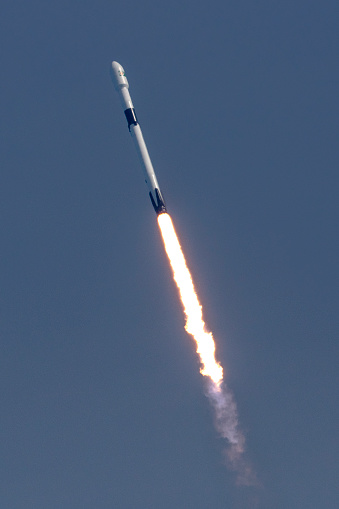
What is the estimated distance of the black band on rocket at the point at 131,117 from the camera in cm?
9500

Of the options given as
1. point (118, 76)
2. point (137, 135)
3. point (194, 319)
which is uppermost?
point (118, 76)

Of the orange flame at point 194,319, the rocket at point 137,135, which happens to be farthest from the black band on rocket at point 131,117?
the orange flame at point 194,319

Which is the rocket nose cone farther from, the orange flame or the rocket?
the orange flame

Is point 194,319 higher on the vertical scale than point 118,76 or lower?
lower

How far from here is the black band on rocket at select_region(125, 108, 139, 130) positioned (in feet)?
312

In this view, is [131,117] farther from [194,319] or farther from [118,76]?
[194,319]

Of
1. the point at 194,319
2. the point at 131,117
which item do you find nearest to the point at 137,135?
the point at 131,117

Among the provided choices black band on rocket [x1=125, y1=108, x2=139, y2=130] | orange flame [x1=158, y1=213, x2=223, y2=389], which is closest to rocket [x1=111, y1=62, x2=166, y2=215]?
black band on rocket [x1=125, y1=108, x2=139, y2=130]

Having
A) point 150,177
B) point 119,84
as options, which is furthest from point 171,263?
point 119,84

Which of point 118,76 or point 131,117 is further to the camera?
point 118,76

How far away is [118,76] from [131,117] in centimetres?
430

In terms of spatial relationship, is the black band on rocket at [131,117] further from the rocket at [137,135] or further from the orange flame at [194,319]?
the orange flame at [194,319]

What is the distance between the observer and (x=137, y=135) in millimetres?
94500

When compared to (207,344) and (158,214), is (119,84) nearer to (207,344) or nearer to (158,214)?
(158,214)
